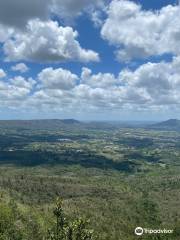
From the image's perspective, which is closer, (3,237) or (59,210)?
(59,210)

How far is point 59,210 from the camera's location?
395 feet

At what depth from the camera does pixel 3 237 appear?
19700 cm

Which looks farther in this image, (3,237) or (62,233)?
(3,237)

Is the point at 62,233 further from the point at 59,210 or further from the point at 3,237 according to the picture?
the point at 3,237

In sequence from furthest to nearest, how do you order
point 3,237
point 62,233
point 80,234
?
point 3,237, point 62,233, point 80,234

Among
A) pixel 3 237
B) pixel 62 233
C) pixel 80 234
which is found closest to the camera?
pixel 80 234

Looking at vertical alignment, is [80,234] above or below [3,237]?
above

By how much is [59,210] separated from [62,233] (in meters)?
7.90

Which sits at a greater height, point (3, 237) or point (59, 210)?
point (59, 210)

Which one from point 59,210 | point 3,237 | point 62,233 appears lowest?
point 3,237

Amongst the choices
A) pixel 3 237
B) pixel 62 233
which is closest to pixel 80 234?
pixel 62 233

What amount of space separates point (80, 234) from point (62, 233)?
10262mm

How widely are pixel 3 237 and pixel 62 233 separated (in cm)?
8820

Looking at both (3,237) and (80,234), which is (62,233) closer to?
(80,234)
